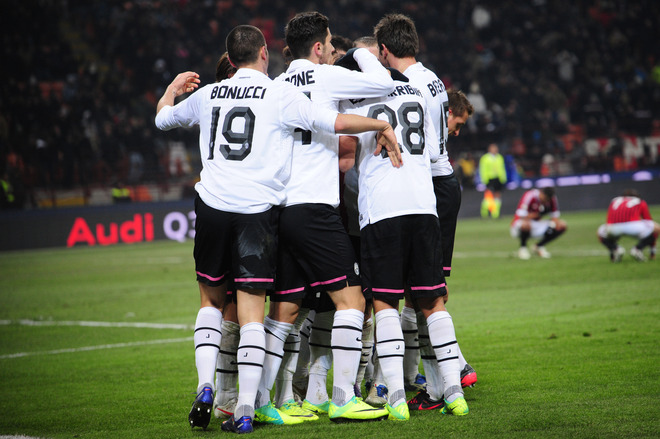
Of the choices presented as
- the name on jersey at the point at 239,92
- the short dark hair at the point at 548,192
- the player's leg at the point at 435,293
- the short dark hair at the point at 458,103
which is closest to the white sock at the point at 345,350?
the player's leg at the point at 435,293

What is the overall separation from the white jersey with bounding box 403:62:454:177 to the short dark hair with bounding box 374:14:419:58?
4.6 inches

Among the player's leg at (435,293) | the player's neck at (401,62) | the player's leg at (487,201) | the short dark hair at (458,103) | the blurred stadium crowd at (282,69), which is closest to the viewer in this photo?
the player's leg at (435,293)

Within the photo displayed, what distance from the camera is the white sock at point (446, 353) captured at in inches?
181

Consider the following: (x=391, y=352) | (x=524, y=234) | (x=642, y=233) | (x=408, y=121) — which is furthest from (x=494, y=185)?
(x=391, y=352)

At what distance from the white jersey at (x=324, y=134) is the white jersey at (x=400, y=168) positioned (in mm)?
171

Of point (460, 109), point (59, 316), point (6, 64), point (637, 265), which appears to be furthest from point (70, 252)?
point (460, 109)

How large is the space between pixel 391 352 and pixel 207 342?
3.47ft

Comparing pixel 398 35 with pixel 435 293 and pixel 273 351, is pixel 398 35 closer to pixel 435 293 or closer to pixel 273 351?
pixel 435 293

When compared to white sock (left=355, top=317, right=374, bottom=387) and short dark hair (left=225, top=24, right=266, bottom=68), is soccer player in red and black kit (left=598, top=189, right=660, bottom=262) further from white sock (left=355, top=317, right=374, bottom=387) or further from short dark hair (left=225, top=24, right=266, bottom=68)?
short dark hair (left=225, top=24, right=266, bottom=68)

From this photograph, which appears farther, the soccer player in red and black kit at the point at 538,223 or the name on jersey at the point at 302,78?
the soccer player in red and black kit at the point at 538,223

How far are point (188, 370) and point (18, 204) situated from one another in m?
16.1

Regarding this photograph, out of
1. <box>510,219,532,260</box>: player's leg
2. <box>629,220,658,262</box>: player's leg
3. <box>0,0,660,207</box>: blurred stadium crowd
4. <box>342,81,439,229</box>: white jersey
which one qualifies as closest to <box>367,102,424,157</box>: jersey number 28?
<box>342,81,439,229</box>: white jersey

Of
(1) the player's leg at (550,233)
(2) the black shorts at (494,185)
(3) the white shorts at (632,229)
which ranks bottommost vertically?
(1) the player's leg at (550,233)

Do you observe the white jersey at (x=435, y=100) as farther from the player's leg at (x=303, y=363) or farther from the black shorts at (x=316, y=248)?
the player's leg at (x=303, y=363)
